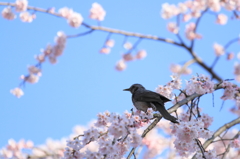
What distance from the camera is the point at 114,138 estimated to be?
3.39 metres

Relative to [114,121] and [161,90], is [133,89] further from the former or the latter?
[114,121]

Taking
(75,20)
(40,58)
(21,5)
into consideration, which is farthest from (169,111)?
(21,5)

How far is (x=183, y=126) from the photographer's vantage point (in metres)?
3.57

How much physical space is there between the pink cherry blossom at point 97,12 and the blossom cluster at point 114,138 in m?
6.73

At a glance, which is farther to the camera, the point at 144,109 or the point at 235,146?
the point at 235,146

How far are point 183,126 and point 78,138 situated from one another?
134 cm

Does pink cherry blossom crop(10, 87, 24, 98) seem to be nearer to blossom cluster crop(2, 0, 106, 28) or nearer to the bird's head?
blossom cluster crop(2, 0, 106, 28)

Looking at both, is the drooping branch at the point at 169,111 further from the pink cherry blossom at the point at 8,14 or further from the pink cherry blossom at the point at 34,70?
the pink cherry blossom at the point at 8,14

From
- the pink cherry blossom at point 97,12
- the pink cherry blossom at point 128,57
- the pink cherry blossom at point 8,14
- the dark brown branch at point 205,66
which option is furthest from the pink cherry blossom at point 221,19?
the pink cherry blossom at point 8,14

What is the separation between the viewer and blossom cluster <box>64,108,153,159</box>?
10.6 feet

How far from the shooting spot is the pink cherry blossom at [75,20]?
365 inches

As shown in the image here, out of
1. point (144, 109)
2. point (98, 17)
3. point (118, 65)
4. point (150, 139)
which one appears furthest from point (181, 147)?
point (150, 139)

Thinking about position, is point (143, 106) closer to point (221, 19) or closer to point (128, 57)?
point (128, 57)

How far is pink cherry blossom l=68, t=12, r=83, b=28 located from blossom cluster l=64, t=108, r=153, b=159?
239 inches
